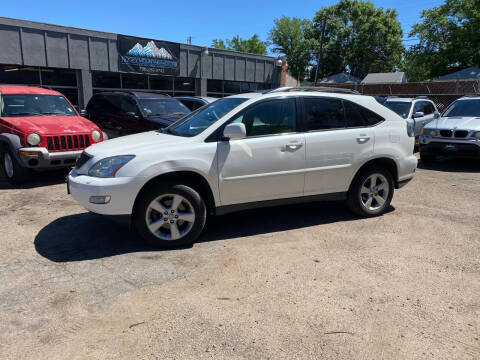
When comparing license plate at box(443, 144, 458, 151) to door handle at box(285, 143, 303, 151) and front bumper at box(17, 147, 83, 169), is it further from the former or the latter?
front bumper at box(17, 147, 83, 169)

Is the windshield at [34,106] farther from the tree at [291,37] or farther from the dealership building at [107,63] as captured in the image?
the tree at [291,37]

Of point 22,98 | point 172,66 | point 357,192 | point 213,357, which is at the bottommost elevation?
point 213,357

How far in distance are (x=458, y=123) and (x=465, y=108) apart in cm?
122

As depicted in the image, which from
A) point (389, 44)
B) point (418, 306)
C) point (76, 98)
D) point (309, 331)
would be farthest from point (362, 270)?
point (389, 44)

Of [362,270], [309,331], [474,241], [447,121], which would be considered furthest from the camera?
[447,121]

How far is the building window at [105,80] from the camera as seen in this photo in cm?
1631

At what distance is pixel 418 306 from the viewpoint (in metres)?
2.99

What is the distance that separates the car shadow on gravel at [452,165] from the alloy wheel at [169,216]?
7373 millimetres

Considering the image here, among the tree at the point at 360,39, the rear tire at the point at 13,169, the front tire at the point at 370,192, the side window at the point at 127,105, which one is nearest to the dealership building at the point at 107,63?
the side window at the point at 127,105

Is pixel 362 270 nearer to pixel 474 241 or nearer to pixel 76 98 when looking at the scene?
pixel 474 241

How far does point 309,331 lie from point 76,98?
52.5 ft

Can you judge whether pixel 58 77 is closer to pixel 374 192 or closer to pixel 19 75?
pixel 19 75

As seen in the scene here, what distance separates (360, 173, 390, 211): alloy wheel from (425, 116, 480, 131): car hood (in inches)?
199

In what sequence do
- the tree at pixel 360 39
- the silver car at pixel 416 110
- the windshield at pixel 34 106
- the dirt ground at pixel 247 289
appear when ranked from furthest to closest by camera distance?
the tree at pixel 360 39 < the silver car at pixel 416 110 < the windshield at pixel 34 106 < the dirt ground at pixel 247 289
